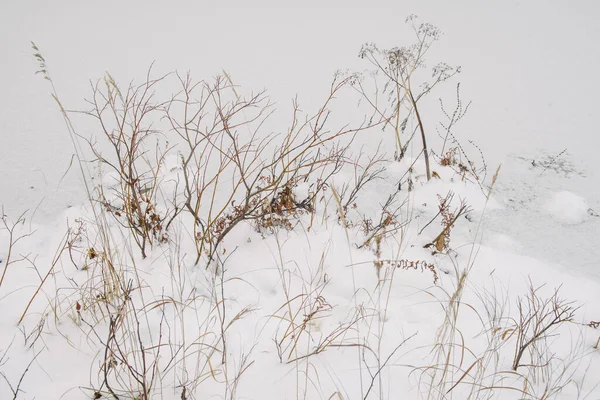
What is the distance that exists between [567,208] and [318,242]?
1.43 meters

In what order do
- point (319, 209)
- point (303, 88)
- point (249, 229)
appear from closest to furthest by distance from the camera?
point (249, 229) → point (319, 209) → point (303, 88)

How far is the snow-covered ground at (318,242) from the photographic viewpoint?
1.34 metres

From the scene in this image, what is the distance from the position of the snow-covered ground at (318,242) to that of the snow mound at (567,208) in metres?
0.01

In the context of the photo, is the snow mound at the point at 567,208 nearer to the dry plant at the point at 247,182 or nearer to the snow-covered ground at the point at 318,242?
the snow-covered ground at the point at 318,242

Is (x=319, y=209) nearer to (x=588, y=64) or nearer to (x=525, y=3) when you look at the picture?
(x=588, y=64)

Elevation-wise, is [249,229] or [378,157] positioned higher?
[378,157]

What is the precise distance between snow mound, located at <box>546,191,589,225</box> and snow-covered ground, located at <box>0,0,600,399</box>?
1 centimetres

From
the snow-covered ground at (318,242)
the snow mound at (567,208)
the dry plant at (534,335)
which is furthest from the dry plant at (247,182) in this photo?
the snow mound at (567,208)

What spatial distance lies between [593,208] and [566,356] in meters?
1.11

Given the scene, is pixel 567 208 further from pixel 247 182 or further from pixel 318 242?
pixel 247 182

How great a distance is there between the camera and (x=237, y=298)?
1655 mm

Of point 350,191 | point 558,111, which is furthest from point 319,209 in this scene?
point 558,111

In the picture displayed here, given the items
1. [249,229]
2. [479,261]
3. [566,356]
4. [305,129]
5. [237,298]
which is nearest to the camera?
[566,356]

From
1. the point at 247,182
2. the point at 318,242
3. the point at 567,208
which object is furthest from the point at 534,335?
the point at 247,182
